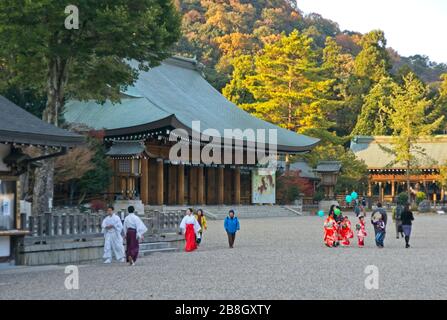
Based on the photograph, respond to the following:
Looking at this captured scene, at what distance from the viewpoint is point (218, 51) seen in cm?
10356

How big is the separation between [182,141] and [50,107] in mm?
19602

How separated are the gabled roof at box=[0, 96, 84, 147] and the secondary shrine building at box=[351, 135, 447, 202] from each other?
5262 cm

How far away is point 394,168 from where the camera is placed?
223 ft

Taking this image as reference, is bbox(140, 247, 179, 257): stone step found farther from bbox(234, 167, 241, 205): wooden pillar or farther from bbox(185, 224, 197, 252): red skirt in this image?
bbox(234, 167, 241, 205): wooden pillar

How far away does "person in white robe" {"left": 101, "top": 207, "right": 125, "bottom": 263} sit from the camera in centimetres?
1808

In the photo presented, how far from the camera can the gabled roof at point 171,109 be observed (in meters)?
40.5

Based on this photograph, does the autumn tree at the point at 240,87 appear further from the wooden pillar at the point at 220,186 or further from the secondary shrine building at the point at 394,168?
the wooden pillar at the point at 220,186

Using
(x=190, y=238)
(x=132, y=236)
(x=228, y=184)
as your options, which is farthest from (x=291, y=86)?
(x=132, y=236)

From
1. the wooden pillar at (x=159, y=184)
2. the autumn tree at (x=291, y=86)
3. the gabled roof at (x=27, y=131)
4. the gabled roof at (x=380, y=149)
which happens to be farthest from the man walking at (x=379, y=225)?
the gabled roof at (x=380, y=149)

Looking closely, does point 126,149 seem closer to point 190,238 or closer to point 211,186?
point 211,186

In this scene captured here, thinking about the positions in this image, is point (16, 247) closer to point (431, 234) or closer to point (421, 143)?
point (431, 234)

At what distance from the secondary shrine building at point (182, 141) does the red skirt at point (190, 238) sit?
16884 mm

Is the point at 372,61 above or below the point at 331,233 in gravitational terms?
above
